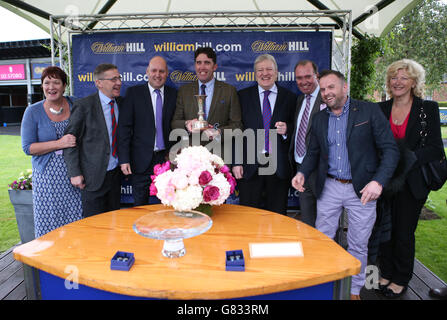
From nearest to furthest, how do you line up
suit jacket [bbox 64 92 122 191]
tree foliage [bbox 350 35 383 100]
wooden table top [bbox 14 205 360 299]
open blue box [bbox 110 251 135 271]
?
1. wooden table top [bbox 14 205 360 299]
2. open blue box [bbox 110 251 135 271]
3. suit jacket [bbox 64 92 122 191]
4. tree foliage [bbox 350 35 383 100]

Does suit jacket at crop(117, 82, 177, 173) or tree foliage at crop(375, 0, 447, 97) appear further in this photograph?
tree foliage at crop(375, 0, 447, 97)

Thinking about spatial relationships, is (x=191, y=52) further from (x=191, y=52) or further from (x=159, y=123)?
(x=159, y=123)

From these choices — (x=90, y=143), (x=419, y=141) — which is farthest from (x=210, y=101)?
(x=419, y=141)

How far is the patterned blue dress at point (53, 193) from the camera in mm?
3049

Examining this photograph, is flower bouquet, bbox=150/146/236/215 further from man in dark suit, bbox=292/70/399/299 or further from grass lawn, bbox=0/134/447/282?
grass lawn, bbox=0/134/447/282

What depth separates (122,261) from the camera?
5.03ft

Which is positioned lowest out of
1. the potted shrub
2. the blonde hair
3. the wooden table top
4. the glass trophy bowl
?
the potted shrub

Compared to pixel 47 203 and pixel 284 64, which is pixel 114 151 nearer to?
pixel 47 203

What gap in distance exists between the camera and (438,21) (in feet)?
52.8

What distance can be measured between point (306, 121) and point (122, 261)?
2.31 m

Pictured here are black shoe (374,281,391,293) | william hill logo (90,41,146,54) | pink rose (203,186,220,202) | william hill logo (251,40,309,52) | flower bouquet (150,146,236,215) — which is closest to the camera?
flower bouquet (150,146,236,215)

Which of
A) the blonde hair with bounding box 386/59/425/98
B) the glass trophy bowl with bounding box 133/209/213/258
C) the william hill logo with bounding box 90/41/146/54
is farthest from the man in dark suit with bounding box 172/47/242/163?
the glass trophy bowl with bounding box 133/209/213/258

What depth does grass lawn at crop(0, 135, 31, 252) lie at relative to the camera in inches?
169

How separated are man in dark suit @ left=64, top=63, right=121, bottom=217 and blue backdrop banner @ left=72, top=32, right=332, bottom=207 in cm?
126
